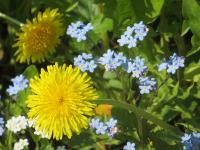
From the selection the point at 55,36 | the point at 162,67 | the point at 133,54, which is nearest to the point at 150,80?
the point at 162,67

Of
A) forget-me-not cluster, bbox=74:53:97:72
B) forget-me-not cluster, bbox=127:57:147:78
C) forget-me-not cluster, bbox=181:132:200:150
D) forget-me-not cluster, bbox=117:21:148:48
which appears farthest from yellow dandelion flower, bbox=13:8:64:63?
forget-me-not cluster, bbox=181:132:200:150

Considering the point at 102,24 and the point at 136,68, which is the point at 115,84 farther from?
the point at 136,68

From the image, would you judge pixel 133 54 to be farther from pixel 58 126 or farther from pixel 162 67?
pixel 58 126

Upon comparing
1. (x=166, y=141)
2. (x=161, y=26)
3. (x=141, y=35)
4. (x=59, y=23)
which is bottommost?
(x=166, y=141)

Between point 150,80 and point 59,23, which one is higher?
point 59,23

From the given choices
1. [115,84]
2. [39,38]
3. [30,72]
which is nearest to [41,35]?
[39,38]

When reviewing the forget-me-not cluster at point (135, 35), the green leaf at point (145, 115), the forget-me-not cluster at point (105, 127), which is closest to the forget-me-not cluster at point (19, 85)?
the forget-me-not cluster at point (105, 127)
